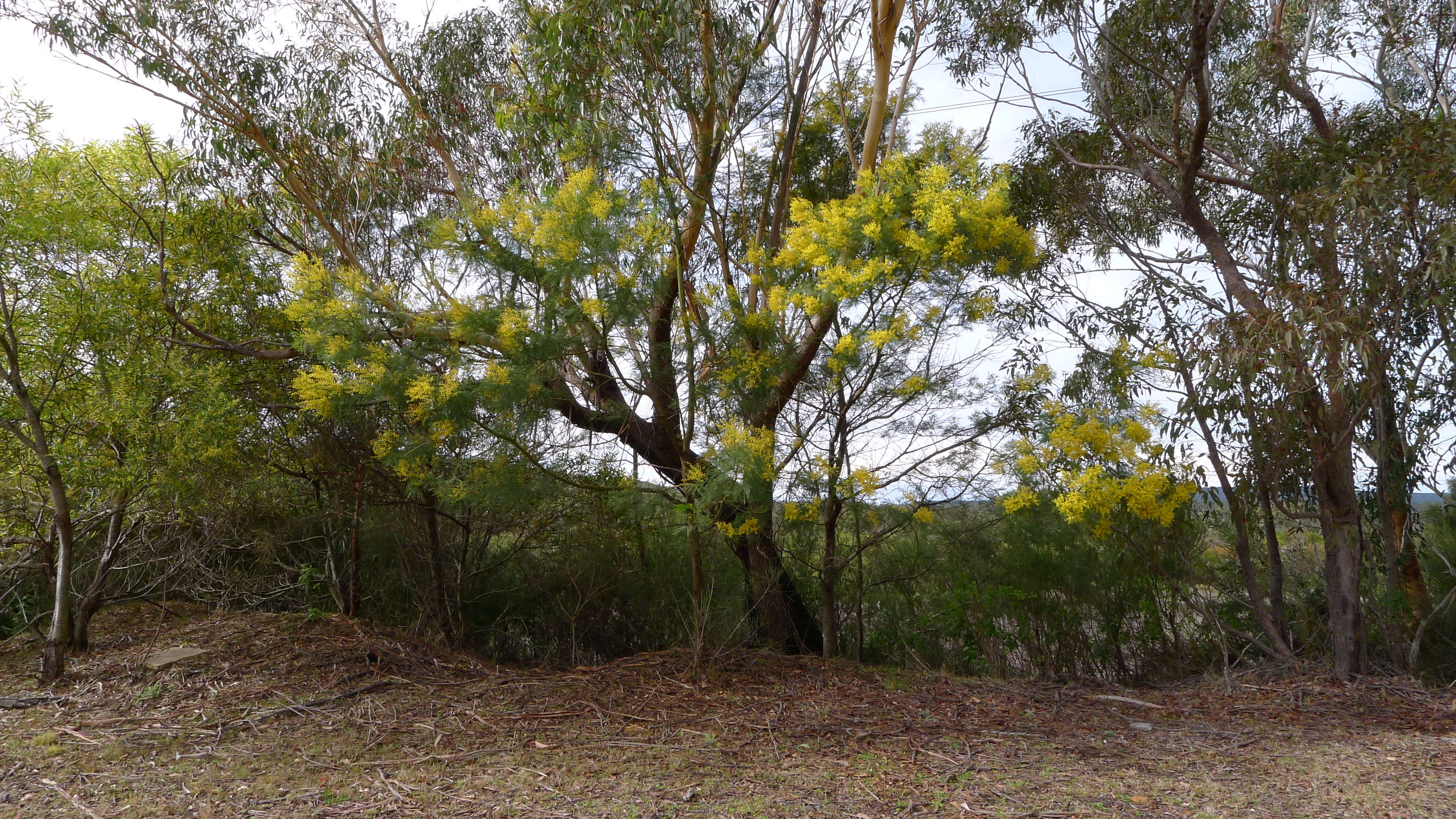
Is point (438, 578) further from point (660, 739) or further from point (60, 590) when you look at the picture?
point (660, 739)

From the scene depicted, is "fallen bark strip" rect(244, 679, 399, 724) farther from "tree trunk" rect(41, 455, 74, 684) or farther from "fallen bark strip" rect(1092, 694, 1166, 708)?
"fallen bark strip" rect(1092, 694, 1166, 708)

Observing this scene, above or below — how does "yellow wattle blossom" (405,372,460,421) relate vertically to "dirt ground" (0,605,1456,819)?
above

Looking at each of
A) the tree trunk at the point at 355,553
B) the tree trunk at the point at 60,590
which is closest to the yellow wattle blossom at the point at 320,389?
the tree trunk at the point at 355,553

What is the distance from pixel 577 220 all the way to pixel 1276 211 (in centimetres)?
413

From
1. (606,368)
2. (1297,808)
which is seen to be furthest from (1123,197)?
(1297,808)

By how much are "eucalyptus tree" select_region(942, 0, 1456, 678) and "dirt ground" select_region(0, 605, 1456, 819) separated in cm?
128

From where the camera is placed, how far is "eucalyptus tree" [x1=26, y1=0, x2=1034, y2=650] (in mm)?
4391

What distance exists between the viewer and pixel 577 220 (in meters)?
4.30

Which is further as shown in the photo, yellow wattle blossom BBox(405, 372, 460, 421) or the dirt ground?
yellow wattle blossom BBox(405, 372, 460, 421)

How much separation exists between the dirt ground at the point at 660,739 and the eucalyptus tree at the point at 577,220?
1018mm

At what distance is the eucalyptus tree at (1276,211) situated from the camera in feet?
14.3

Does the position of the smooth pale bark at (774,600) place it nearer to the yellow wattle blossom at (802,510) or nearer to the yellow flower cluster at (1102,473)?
the yellow wattle blossom at (802,510)

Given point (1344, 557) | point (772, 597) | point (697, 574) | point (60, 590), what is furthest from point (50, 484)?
point (1344, 557)

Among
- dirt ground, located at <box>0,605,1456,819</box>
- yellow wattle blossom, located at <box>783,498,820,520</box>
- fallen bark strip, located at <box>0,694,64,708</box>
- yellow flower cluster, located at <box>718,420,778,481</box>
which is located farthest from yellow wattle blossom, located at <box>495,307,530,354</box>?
fallen bark strip, located at <box>0,694,64,708</box>
